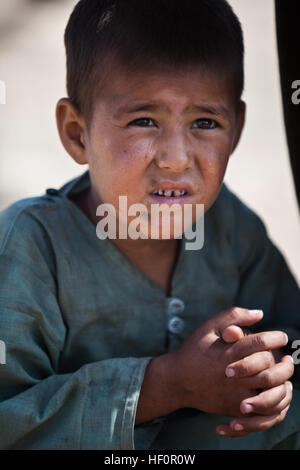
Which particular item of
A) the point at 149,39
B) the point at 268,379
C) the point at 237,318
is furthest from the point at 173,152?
the point at 268,379

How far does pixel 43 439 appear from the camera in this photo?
3.53 feet

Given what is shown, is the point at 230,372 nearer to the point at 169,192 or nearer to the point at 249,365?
the point at 249,365

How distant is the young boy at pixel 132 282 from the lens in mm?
1086

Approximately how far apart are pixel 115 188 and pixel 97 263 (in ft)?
0.57

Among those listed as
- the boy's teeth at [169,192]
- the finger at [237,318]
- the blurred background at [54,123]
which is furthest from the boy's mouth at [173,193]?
the blurred background at [54,123]

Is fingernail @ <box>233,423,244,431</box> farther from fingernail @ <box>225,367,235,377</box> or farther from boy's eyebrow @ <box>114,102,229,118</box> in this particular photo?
boy's eyebrow @ <box>114,102,229,118</box>

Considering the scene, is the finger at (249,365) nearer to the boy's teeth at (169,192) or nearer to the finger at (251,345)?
the finger at (251,345)

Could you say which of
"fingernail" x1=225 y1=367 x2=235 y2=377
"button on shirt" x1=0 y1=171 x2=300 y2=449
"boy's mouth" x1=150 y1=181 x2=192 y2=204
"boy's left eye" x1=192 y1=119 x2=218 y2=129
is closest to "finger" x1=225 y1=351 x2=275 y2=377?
"fingernail" x1=225 y1=367 x2=235 y2=377

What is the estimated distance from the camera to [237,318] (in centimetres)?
113

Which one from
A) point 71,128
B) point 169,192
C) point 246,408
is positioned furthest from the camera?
point 71,128

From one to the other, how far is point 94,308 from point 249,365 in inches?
12.6

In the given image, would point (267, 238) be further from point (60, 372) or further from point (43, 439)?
point (43, 439)

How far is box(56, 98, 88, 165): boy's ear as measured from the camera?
4.08 feet
